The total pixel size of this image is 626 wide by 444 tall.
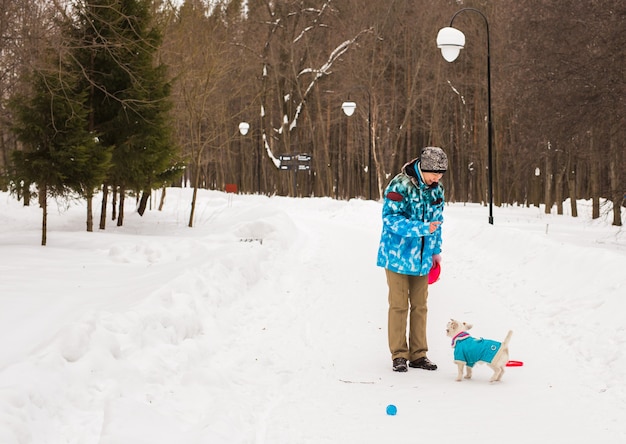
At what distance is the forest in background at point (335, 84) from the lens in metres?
15.3

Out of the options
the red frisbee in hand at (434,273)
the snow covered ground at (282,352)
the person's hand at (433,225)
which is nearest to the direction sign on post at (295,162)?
the snow covered ground at (282,352)

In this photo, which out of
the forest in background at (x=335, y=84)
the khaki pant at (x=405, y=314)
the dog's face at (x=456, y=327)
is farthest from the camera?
the forest in background at (x=335, y=84)

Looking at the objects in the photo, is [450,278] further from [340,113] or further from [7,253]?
[340,113]

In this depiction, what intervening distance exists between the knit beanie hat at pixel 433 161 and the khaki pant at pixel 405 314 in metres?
1.13

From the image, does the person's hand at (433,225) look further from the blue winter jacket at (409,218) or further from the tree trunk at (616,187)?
the tree trunk at (616,187)

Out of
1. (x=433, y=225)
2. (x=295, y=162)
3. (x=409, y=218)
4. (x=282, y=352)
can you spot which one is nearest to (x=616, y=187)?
(x=409, y=218)

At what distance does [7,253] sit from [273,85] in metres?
40.9

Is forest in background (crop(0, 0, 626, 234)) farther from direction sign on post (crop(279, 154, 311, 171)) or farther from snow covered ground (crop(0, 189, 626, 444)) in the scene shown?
snow covered ground (crop(0, 189, 626, 444))

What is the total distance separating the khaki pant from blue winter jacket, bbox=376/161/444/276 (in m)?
0.19

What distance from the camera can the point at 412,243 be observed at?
643 cm

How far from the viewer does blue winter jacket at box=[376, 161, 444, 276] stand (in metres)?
6.39

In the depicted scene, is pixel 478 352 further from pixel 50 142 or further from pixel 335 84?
pixel 335 84

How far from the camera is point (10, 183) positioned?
1583cm

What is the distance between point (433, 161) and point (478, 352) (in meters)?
1.89
